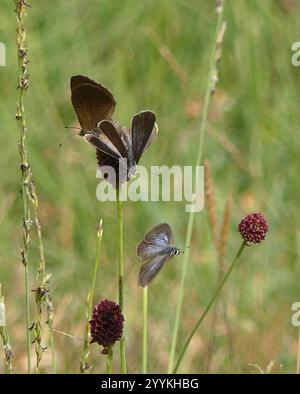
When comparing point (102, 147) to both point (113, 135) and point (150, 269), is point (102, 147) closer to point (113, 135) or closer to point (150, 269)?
point (113, 135)

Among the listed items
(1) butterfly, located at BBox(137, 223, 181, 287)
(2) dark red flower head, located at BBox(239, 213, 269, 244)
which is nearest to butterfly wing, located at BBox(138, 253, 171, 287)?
(1) butterfly, located at BBox(137, 223, 181, 287)

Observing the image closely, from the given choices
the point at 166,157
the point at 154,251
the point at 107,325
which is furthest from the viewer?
the point at 166,157

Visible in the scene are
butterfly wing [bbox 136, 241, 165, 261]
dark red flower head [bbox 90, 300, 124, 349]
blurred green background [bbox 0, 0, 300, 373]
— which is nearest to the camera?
dark red flower head [bbox 90, 300, 124, 349]

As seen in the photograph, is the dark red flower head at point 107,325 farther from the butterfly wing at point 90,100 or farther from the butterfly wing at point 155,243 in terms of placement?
the butterfly wing at point 90,100

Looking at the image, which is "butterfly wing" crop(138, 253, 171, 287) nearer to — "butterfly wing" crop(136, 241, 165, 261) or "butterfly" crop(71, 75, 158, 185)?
"butterfly wing" crop(136, 241, 165, 261)

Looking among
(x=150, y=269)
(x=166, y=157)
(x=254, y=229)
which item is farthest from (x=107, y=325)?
(x=166, y=157)

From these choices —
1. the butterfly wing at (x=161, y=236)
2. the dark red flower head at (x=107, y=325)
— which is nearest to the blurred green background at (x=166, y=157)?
the butterfly wing at (x=161, y=236)

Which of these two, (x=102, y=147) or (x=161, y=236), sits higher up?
(x=102, y=147)
